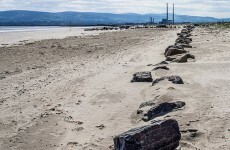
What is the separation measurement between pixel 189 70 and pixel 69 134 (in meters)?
7.37

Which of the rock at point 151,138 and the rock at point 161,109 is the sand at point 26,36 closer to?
the rock at point 161,109

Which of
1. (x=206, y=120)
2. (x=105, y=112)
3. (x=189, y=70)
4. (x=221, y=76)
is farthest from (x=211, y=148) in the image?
(x=189, y=70)

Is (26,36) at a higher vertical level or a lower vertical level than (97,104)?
lower

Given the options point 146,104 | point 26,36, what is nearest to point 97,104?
point 146,104

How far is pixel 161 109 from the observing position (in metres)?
8.25

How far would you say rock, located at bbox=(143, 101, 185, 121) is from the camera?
8.08m

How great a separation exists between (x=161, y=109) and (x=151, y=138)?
110 inches

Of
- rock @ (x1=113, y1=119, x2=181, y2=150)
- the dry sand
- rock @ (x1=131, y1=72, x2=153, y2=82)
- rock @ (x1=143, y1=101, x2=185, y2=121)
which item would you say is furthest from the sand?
rock @ (x1=113, y1=119, x2=181, y2=150)

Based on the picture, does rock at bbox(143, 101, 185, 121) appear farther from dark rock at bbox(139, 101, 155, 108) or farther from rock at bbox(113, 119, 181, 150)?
rock at bbox(113, 119, 181, 150)

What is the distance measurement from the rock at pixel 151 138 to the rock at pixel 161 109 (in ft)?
6.93

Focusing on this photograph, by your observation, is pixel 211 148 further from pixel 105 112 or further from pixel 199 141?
pixel 105 112

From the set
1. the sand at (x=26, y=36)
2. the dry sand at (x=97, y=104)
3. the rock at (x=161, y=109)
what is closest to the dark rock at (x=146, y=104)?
the dry sand at (x=97, y=104)

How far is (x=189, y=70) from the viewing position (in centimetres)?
1384

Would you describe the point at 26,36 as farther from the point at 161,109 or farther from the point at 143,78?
the point at 161,109
